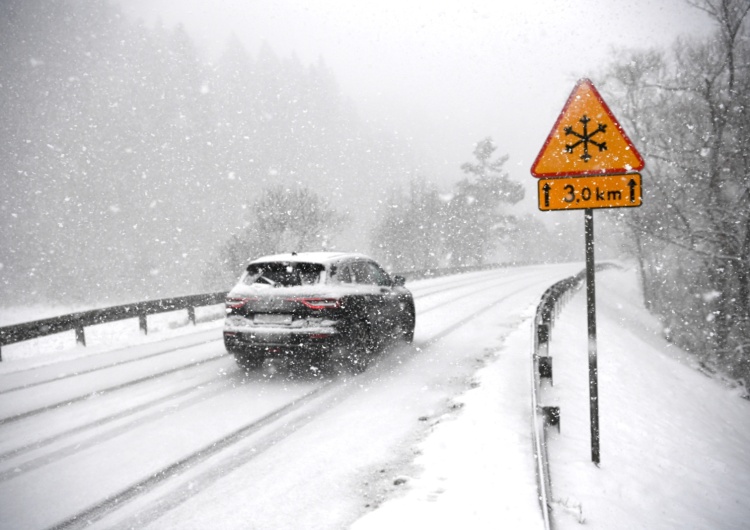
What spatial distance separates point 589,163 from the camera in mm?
4289

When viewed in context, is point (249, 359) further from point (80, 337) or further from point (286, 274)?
point (80, 337)

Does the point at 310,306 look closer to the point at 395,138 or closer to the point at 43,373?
the point at 43,373

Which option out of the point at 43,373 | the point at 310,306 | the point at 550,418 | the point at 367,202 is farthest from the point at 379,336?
the point at 367,202

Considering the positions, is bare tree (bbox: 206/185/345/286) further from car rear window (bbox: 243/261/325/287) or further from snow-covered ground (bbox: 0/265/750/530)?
car rear window (bbox: 243/261/325/287)

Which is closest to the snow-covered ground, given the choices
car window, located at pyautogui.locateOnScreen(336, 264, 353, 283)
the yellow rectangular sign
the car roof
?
car window, located at pyautogui.locateOnScreen(336, 264, 353, 283)

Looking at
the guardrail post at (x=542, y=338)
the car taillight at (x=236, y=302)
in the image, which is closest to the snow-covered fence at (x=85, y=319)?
the car taillight at (x=236, y=302)

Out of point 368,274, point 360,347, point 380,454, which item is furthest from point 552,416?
point 368,274

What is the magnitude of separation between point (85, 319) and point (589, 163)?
10.5m

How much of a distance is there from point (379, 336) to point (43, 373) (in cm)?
559

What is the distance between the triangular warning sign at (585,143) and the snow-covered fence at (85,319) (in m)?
9.67

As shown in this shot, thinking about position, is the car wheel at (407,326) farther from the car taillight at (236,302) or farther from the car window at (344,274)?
the car taillight at (236,302)

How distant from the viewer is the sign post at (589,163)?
4215 millimetres

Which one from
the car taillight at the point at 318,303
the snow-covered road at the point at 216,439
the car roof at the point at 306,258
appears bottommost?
the snow-covered road at the point at 216,439

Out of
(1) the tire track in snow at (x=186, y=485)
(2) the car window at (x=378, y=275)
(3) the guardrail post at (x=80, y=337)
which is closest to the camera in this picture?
(1) the tire track in snow at (x=186, y=485)
